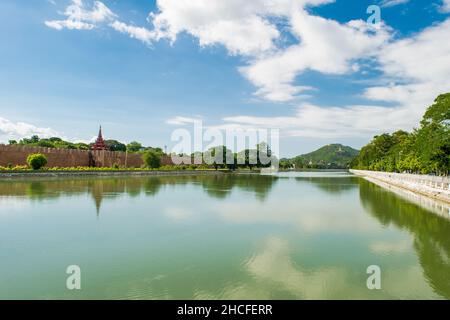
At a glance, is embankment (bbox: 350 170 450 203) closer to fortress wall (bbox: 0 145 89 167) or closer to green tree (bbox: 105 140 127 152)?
fortress wall (bbox: 0 145 89 167)

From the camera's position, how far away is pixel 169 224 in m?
11.5

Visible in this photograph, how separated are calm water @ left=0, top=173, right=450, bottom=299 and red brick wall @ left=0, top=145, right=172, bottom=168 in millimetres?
34137

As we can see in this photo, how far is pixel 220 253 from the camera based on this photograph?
7.94 m

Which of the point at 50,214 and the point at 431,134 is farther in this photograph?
the point at 431,134

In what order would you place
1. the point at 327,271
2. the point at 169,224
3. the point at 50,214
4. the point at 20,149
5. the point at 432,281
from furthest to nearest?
the point at 20,149 → the point at 50,214 → the point at 169,224 → the point at 327,271 → the point at 432,281

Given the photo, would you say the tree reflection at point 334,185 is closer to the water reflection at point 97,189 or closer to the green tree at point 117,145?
the water reflection at point 97,189

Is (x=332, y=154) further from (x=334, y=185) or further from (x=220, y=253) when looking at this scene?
(x=220, y=253)

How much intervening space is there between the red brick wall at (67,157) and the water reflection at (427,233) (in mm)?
42518

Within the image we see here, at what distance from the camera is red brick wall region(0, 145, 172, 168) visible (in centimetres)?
4341

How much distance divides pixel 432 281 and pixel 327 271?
1.82 m

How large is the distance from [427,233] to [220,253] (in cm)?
674
